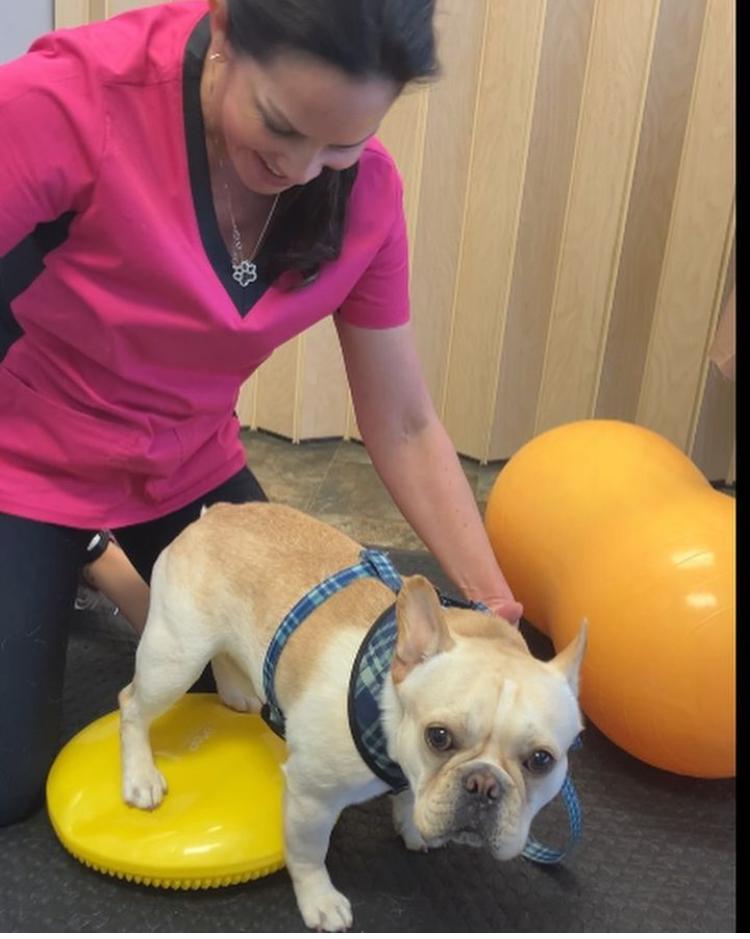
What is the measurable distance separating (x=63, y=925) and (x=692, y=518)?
104cm

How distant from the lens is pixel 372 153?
50.8 inches

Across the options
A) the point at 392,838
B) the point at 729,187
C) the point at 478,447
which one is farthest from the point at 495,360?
the point at 392,838

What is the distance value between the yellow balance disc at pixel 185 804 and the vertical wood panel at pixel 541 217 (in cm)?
142

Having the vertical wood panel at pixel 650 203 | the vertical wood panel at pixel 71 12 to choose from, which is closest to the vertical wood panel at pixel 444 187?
the vertical wood panel at pixel 650 203

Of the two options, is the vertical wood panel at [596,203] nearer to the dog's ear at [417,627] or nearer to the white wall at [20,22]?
the white wall at [20,22]

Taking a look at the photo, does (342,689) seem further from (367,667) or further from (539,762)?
(539,762)

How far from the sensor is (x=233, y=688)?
4.81ft

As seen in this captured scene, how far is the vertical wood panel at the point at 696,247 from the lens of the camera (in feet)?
7.47

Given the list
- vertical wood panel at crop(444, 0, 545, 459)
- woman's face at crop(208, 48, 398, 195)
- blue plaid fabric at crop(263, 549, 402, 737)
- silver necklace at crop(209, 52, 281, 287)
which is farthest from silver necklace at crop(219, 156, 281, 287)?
vertical wood panel at crop(444, 0, 545, 459)

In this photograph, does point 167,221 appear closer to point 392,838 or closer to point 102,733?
point 102,733

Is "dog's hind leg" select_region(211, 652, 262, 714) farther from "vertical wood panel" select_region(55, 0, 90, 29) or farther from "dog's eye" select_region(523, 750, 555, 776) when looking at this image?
"vertical wood panel" select_region(55, 0, 90, 29)

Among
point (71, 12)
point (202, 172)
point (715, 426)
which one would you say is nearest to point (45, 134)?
point (202, 172)

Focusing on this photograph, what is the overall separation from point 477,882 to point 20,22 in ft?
6.56

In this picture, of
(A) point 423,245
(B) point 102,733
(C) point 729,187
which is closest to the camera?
(B) point 102,733
